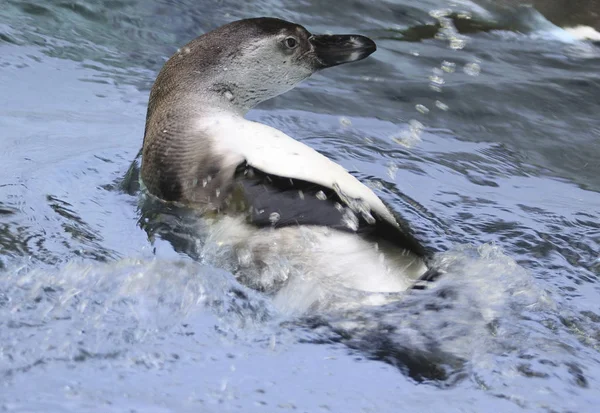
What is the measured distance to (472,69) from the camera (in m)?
5.44

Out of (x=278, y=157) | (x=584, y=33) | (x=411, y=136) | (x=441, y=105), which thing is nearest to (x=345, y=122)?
(x=411, y=136)

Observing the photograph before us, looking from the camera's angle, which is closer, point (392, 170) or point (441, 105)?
point (392, 170)

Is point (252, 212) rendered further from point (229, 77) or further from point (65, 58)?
point (65, 58)

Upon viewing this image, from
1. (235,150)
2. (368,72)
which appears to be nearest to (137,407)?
(235,150)

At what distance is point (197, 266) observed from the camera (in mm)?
2920

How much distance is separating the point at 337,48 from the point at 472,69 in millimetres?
1979

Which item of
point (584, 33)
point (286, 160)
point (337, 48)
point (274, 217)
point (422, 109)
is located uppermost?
point (337, 48)

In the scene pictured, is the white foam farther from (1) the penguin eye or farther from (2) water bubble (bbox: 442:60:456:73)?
(1) the penguin eye

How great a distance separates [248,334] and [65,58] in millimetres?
2743

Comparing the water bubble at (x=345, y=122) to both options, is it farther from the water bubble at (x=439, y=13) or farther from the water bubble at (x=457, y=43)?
the water bubble at (x=439, y=13)

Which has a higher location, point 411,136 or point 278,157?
point 278,157

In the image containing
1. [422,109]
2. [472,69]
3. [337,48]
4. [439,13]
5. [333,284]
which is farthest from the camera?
[439,13]

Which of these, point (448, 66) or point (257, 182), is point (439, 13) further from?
point (257, 182)

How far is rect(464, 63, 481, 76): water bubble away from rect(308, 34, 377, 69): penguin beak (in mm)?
1877
